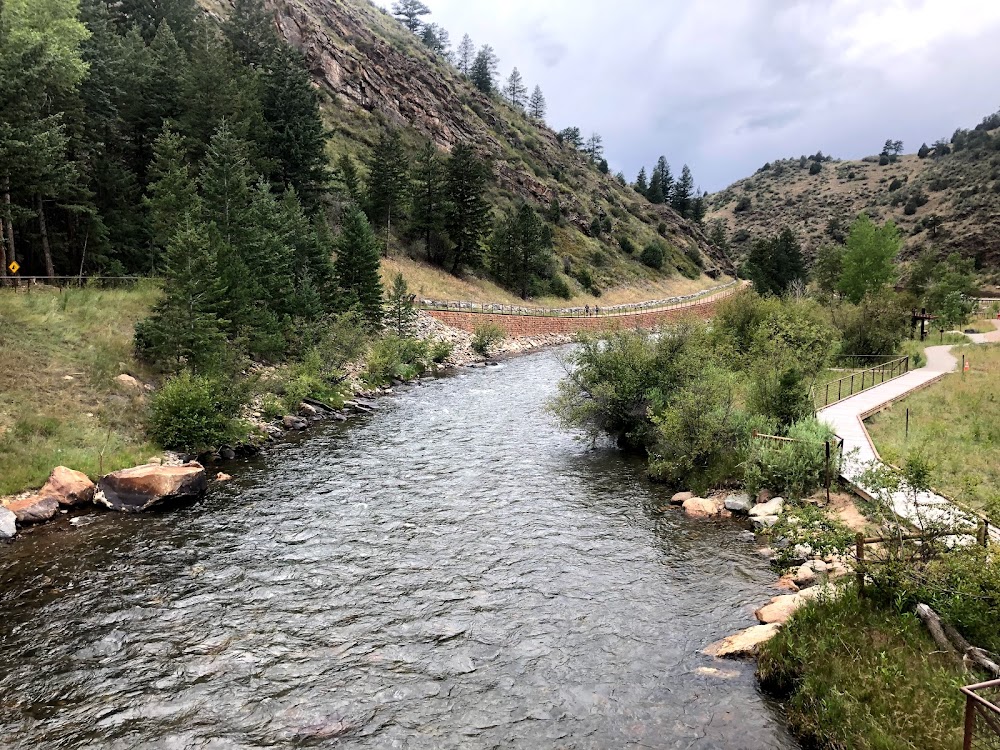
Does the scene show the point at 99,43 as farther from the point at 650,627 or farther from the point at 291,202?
the point at 650,627

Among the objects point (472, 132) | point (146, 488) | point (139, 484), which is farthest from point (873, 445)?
point (472, 132)

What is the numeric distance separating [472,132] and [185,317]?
310 ft

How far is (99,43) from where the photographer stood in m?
38.2

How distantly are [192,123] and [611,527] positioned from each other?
39.0 m

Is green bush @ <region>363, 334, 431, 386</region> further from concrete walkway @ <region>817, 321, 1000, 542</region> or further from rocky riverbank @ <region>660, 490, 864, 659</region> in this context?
concrete walkway @ <region>817, 321, 1000, 542</region>

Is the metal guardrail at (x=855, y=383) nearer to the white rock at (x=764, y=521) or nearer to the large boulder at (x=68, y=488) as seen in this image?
the white rock at (x=764, y=521)

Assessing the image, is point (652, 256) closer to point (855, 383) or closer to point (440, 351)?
point (440, 351)

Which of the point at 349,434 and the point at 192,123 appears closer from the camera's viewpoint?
the point at 349,434

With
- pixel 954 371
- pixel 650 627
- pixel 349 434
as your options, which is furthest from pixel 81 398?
pixel 954 371

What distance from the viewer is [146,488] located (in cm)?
1731

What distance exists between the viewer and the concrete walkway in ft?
36.8

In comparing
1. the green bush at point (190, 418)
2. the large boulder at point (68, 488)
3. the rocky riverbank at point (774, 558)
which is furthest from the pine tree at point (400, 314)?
the rocky riverbank at point (774, 558)

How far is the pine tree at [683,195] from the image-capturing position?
150625 millimetres

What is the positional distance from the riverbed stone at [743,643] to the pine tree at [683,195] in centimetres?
15174
